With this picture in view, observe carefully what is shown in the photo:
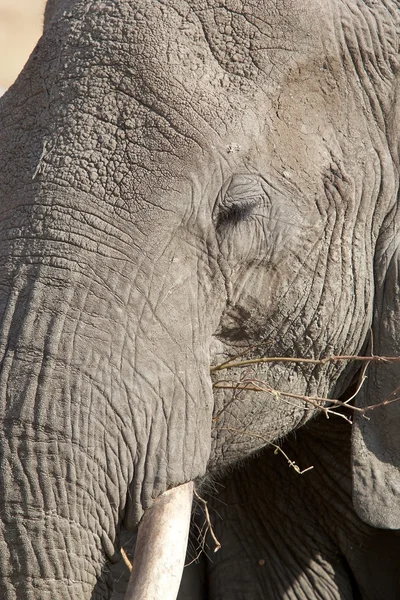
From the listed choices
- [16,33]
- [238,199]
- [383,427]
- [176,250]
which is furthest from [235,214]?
[16,33]

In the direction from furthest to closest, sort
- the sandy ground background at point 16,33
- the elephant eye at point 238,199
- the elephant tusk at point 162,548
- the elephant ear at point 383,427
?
the sandy ground background at point 16,33, the elephant ear at point 383,427, the elephant eye at point 238,199, the elephant tusk at point 162,548

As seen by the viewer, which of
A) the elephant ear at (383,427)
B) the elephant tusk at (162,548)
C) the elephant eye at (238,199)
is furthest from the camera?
the elephant ear at (383,427)

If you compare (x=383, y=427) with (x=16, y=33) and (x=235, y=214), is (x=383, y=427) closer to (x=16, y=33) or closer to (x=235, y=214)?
(x=235, y=214)

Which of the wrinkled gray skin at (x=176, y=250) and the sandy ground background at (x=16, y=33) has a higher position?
the sandy ground background at (x=16, y=33)

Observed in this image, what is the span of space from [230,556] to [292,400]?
1.07m

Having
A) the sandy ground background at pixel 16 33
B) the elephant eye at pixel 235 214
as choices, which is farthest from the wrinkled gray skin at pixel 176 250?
the sandy ground background at pixel 16 33

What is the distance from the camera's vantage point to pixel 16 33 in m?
19.0

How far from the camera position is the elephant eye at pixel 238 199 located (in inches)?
111

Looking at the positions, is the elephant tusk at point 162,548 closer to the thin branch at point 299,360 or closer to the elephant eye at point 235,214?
the thin branch at point 299,360

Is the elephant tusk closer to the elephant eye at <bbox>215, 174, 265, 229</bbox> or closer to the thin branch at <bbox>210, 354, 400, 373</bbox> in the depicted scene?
the thin branch at <bbox>210, 354, 400, 373</bbox>

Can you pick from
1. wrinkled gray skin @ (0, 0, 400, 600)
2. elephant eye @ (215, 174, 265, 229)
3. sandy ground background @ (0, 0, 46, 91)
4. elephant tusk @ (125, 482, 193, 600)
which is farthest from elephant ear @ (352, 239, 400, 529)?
sandy ground background @ (0, 0, 46, 91)

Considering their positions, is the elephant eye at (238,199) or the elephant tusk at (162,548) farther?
the elephant eye at (238,199)

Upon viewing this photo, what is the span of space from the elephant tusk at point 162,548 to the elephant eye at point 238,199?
0.67 meters

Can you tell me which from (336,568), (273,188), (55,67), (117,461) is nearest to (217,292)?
(273,188)
